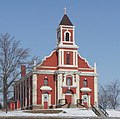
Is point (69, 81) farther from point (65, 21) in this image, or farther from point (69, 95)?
point (65, 21)

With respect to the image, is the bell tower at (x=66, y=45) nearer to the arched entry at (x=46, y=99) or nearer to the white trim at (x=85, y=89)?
the white trim at (x=85, y=89)

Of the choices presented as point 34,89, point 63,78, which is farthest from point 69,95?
point 34,89

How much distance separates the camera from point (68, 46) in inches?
2908

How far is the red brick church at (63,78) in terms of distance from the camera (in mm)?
72312

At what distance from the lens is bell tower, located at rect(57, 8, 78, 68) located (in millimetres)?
73500

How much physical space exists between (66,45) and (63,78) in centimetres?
589

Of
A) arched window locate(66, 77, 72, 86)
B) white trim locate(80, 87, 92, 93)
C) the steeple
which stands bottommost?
white trim locate(80, 87, 92, 93)

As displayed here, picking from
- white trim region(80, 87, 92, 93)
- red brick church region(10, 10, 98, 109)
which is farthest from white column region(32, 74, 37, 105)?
white trim region(80, 87, 92, 93)

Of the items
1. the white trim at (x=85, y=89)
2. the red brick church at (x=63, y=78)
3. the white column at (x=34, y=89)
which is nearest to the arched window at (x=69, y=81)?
the red brick church at (x=63, y=78)

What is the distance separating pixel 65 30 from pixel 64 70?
7.47 meters

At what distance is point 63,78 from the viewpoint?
238 ft

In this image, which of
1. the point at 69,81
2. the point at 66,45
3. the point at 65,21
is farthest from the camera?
the point at 65,21

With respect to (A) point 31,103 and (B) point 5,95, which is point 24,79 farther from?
(B) point 5,95

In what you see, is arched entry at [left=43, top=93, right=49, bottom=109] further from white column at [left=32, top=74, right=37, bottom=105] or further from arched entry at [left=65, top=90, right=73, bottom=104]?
arched entry at [left=65, top=90, right=73, bottom=104]
